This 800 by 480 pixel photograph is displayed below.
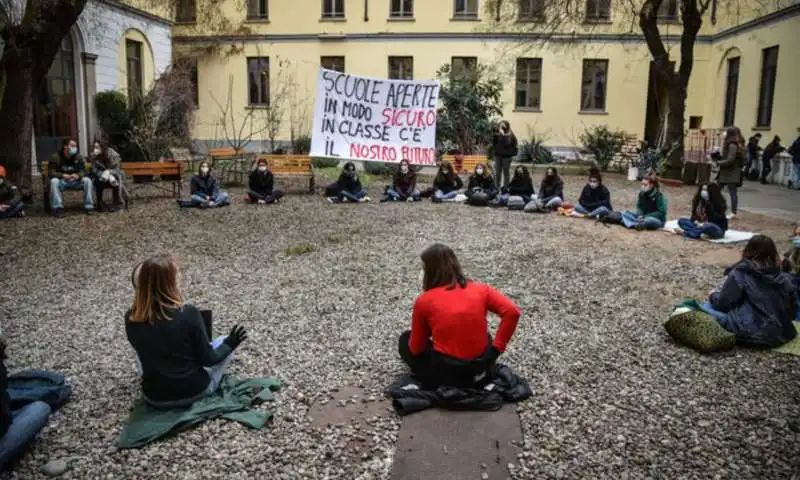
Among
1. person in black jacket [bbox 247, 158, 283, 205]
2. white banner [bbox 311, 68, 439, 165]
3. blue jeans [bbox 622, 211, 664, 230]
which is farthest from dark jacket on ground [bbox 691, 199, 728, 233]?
person in black jacket [bbox 247, 158, 283, 205]

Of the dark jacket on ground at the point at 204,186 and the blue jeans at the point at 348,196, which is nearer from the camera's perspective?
the dark jacket on ground at the point at 204,186

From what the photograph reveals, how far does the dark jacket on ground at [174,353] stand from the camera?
13.5ft

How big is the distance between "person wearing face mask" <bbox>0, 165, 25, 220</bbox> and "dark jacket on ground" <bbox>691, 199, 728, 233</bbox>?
10915 mm

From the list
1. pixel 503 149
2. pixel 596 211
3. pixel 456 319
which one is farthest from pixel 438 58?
pixel 456 319

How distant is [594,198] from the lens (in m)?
12.4

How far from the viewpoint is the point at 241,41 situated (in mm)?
28672

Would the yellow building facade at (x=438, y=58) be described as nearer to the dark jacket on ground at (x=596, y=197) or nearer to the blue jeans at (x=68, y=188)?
the blue jeans at (x=68, y=188)

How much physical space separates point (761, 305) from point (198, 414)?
4.37 m

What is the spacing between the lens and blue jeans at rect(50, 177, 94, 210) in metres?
12.0

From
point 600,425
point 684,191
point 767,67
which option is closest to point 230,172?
point 684,191

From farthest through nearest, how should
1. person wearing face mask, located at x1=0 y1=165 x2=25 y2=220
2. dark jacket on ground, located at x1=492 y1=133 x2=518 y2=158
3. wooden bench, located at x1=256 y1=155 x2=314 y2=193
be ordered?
wooden bench, located at x1=256 y1=155 x2=314 y2=193, dark jacket on ground, located at x1=492 y1=133 x2=518 y2=158, person wearing face mask, located at x1=0 y1=165 x2=25 y2=220

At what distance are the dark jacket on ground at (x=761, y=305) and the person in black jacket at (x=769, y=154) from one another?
16312mm

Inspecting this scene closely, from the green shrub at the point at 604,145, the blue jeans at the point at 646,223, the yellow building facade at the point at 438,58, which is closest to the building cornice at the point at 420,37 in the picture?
the yellow building facade at the point at 438,58

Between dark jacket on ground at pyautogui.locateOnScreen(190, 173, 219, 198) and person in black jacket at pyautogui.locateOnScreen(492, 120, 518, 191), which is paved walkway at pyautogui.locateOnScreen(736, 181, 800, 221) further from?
dark jacket on ground at pyautogui.locateOnScreen(190, 173, 219, 198)
